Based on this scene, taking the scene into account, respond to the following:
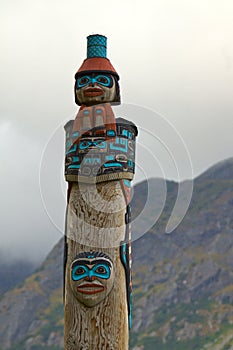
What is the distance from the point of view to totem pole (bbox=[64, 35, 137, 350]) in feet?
40.4

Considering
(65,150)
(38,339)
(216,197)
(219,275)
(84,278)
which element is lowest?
(84,278)

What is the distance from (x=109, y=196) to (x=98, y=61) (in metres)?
2.82

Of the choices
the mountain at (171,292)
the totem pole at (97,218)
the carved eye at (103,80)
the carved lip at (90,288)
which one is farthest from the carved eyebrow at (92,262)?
the mountain at (171,292)

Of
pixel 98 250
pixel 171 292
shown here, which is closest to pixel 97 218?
pixel 98 250

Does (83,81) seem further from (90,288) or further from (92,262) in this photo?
(90,288)

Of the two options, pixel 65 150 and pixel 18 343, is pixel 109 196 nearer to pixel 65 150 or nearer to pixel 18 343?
pixel 65 150

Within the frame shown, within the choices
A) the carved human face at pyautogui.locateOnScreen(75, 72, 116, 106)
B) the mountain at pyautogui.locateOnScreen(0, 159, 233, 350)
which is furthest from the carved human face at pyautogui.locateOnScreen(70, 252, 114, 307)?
the mountain at pyautogui.locateOnScreen(0, 159, 233, 350)

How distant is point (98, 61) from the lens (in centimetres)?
1370

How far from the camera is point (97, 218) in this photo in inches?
501

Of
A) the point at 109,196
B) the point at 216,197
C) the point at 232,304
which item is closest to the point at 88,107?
the point at 109,196

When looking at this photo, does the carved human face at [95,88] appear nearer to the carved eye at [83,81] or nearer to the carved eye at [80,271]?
the carved eye at [83,81]

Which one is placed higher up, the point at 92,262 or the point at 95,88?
the point at 95,88

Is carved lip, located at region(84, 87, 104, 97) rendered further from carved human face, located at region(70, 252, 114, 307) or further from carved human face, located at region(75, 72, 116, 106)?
carved human face, located at region(70, 252, 114, 307)

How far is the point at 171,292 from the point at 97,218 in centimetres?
15131
